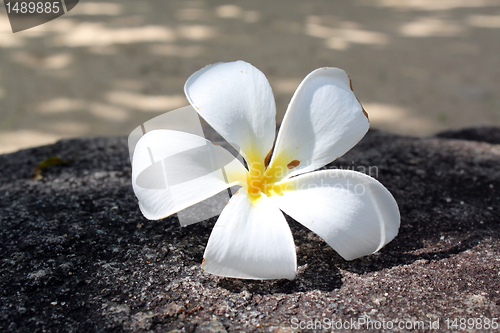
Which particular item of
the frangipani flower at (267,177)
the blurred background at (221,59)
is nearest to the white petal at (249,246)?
the frangipani flower at (267,177)

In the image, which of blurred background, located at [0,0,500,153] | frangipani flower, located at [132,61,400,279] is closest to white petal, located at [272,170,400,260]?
frangipani flower, located at [132,61,400,279]

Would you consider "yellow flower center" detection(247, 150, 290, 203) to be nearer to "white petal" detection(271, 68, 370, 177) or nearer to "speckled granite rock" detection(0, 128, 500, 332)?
"white petal" detection(271, 68, 370, 177)

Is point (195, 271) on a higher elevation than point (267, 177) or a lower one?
lower

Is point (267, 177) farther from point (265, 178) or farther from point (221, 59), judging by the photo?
point (221, 59)

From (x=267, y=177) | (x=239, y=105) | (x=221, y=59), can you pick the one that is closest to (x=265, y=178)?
(x=267, y=177)

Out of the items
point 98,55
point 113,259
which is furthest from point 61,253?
point 98,55

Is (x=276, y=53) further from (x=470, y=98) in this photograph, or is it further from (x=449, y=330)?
(x=449, y=330)
